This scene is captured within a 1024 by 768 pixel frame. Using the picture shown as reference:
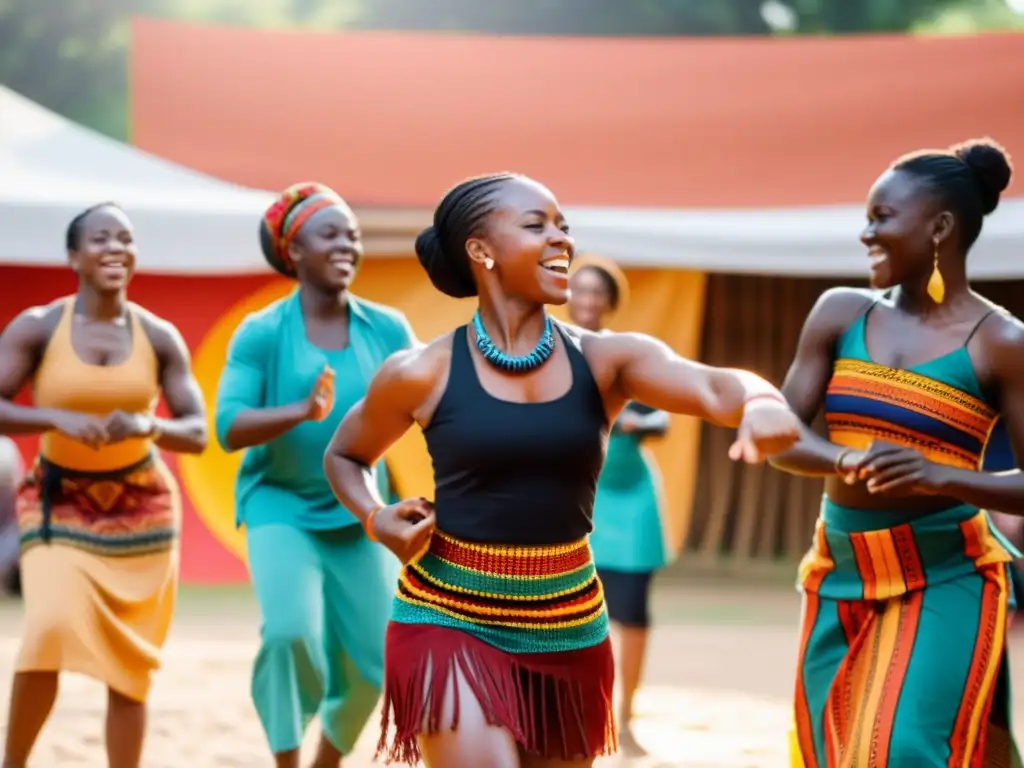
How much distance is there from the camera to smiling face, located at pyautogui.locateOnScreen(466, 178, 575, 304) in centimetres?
356

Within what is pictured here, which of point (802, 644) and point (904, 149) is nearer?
point (802, 644)

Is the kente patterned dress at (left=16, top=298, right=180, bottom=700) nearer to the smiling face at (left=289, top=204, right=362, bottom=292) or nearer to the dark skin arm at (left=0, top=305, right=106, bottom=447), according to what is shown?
the dark skin arm at (left=0, top=305, right=106, bottom=447)

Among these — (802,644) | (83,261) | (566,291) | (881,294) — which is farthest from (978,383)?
(83,261)

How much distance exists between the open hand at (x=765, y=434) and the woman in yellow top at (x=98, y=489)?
9.18 feet

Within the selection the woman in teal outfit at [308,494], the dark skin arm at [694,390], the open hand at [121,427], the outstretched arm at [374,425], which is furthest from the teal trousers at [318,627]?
the dark skin arm at [694,390]

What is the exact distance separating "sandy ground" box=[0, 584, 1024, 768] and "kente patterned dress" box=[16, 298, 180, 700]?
1.24m

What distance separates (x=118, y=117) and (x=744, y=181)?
2116 centimetres

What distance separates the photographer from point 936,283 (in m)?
4.29

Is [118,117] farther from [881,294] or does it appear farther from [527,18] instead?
[881,294]

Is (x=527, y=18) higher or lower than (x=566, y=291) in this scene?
higher

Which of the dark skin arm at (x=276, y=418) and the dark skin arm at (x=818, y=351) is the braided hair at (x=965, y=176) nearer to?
the dark skin arm at (x=818, y=351)

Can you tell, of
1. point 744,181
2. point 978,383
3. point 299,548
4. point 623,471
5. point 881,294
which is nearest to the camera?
point 978,383

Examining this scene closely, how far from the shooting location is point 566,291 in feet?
11.7

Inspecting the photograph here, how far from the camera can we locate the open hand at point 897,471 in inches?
155
